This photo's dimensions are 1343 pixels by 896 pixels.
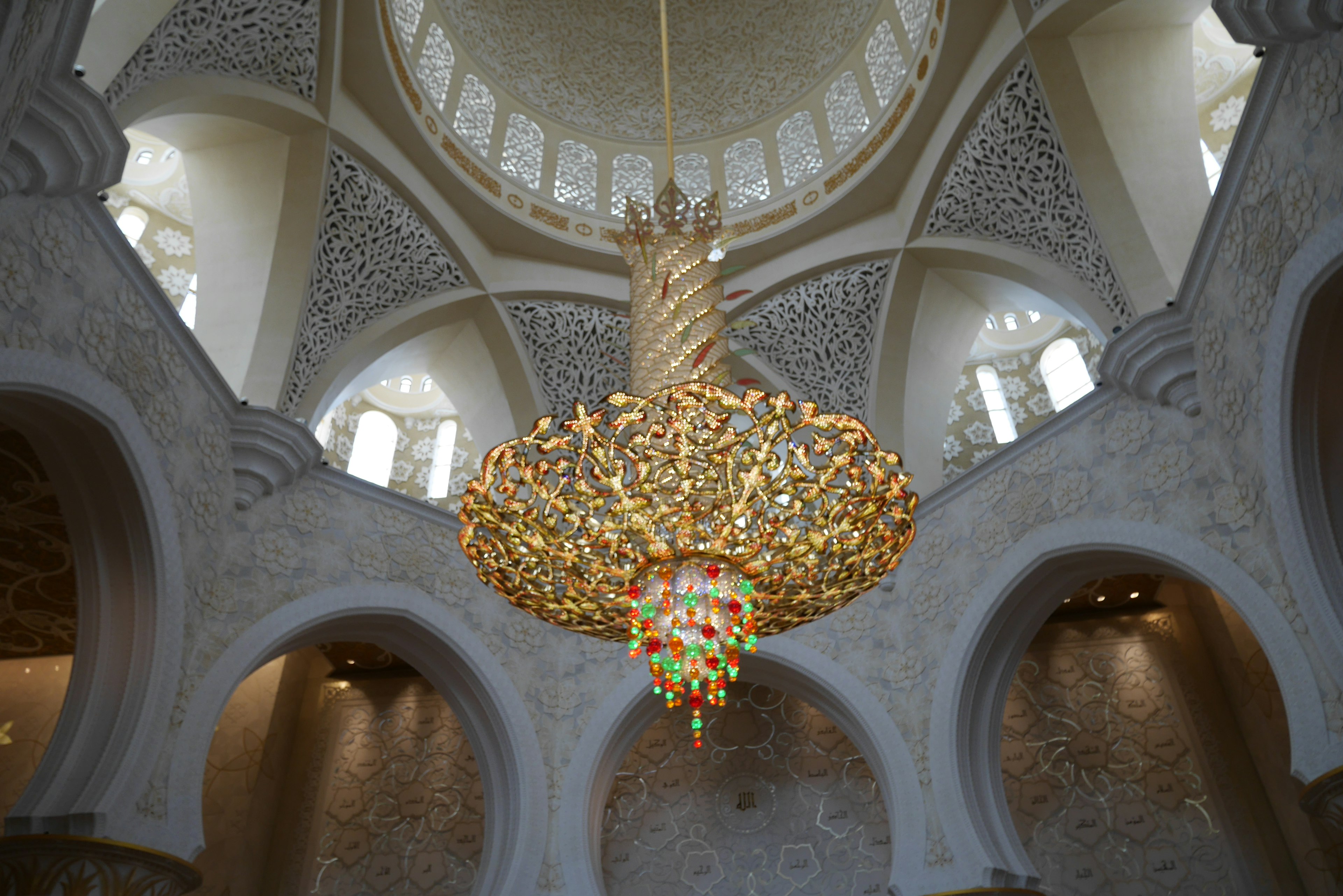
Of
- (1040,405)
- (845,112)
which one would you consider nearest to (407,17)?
(845,112)

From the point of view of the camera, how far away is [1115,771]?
7.08m

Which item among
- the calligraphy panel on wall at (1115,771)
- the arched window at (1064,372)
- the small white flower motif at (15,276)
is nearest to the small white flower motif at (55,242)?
the small white flower motif at (15,276)

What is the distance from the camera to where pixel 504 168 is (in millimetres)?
8312

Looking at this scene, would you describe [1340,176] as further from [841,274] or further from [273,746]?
[273,746]

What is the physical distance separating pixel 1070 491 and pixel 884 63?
415cm

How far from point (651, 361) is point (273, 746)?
578 centimetres

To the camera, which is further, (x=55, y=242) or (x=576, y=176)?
(x=576, y=176)

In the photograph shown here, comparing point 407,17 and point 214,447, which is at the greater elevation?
point 407,17

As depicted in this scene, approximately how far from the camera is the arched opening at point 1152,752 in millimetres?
6594

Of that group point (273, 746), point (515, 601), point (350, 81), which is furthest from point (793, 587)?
point (273, 746)

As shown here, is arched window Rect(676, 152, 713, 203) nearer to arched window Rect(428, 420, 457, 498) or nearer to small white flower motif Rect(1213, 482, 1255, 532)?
arched window Rect(428, 420, 457, 498)

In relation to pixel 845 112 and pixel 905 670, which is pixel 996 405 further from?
pixel 905 670

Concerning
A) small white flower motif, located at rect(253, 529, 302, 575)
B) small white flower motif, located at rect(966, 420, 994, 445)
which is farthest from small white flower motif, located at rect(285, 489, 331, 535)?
small white flower motif, located at rect(966, 420, 994, 445)

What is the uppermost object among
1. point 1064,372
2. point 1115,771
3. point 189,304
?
point 189,304
